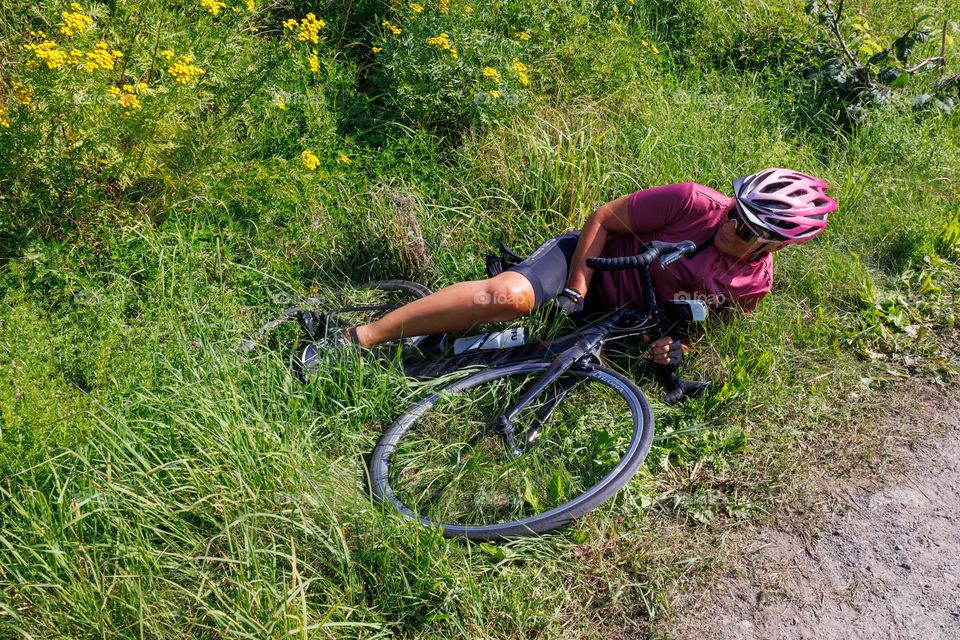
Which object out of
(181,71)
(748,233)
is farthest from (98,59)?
(748,233)

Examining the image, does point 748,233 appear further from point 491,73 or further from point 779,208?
point 491,73

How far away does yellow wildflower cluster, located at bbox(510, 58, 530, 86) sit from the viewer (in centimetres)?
485

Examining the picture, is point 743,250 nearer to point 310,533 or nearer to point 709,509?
point 709,509

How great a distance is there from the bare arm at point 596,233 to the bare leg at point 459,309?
0.26 metres

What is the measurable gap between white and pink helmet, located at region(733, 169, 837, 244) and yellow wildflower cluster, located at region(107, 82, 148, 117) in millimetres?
2869

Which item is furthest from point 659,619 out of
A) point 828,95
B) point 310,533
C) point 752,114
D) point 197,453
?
point 828,95

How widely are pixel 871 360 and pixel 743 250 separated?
1307mm

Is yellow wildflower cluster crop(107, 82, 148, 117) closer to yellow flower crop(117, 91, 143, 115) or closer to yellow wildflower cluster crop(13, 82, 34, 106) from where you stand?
yellow flower crop(117, 91, 143, 115)

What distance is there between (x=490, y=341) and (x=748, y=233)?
4.41ft

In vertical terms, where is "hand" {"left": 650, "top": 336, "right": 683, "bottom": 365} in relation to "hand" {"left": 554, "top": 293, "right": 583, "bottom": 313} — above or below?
below

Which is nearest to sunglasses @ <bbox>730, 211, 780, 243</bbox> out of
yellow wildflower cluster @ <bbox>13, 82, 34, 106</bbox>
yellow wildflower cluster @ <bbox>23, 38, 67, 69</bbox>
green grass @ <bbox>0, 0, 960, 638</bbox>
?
green grass @ <bbox>0, 0, 960, 638</bbox>

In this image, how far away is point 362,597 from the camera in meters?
2.72

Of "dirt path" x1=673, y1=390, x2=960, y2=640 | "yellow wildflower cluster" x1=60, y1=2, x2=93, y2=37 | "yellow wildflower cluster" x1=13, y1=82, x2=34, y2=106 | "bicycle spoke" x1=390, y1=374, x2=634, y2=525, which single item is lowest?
"dirt path" x1=673, y1=390, x2=960, y2=640

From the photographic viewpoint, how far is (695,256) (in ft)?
12.0
